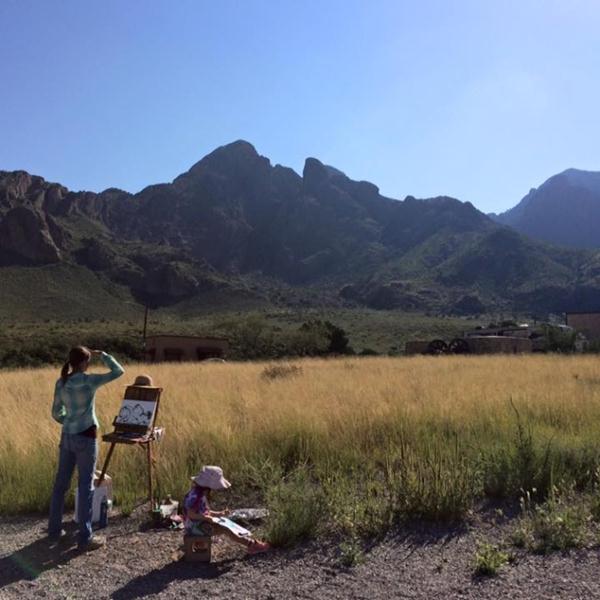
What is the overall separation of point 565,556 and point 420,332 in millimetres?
69642

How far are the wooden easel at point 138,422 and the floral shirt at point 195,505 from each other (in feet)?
3.59

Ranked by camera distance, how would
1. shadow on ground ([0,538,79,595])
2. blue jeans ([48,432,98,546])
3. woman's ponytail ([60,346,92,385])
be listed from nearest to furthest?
1. shadow on ground ([0,538,79,595])
2. blue jeans ([48,432,98,546])
3. woman's ponytail ([60,346,92,385])

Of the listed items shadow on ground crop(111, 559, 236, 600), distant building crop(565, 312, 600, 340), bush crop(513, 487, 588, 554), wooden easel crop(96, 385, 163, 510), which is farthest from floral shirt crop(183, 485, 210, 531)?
distant building crop(565, 312, 600, 340)

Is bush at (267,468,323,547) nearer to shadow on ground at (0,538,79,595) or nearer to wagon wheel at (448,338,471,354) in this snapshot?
shadow on ground at (0,538,79,595)

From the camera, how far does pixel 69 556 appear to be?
17.3 ft

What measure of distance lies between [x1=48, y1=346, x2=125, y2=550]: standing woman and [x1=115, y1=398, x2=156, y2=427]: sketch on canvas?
20.2 inches

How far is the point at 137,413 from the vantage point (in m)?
6.32

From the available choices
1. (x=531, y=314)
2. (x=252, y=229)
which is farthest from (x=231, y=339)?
(x=252, y=229)

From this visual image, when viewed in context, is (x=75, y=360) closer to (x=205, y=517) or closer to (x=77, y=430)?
(x=77, y=430)

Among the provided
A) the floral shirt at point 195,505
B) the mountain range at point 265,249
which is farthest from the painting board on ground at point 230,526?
the mountain range at point 265,249

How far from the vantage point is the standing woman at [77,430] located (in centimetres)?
571

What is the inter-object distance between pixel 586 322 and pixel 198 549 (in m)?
78.7

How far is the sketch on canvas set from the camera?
6262 millimetres

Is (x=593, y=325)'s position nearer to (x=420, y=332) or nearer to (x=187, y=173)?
(x=420, y=332)
